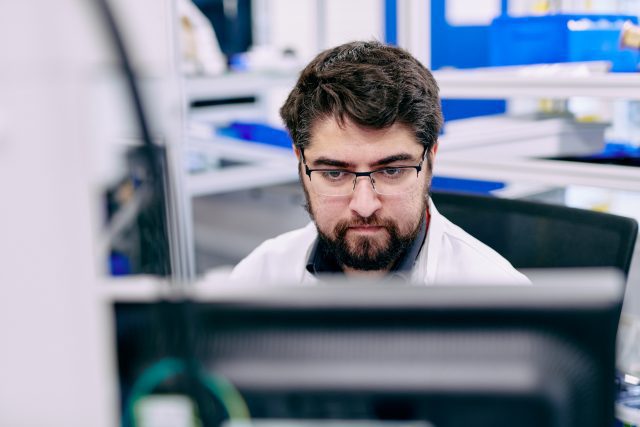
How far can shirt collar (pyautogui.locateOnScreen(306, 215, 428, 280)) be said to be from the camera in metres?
1.22

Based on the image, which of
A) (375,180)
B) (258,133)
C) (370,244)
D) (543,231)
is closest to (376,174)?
(375,180)

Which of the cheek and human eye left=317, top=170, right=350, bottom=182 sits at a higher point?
human eye left=317, top=170, right=350, bottom=182

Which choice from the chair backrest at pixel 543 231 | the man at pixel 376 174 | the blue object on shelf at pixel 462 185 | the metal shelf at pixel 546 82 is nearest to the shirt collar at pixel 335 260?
the man at pixel 376 174

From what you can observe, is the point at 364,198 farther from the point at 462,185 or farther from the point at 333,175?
the point at 462,185

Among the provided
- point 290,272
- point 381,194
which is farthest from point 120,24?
point 290,272

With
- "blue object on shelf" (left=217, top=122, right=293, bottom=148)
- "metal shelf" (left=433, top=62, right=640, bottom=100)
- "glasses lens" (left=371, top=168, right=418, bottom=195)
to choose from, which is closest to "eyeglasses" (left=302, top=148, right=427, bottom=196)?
"glasses lens" (left=371, top=168, right=418, bottom=195)

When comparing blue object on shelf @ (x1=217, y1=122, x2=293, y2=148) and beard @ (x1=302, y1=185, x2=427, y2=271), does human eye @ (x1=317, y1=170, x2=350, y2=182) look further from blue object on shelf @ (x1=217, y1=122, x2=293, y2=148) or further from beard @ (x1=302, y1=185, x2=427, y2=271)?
blue object on shelf @ (x1=217, y1=122, x2=293, y2=148)

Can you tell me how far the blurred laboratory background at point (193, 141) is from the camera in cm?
36

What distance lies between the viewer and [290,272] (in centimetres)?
132

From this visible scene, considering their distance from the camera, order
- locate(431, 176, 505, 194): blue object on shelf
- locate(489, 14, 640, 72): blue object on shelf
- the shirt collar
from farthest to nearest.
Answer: locate(431, 176, 505, 194): blue object on shelf
locate(489, 14, 640, 72): blue object on shelf
the shirt collar

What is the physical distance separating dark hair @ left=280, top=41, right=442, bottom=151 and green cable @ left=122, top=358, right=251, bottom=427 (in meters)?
0.78

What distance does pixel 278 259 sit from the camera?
1.36 metres

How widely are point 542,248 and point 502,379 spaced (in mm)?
834

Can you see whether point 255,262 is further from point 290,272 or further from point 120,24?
point 120,24
